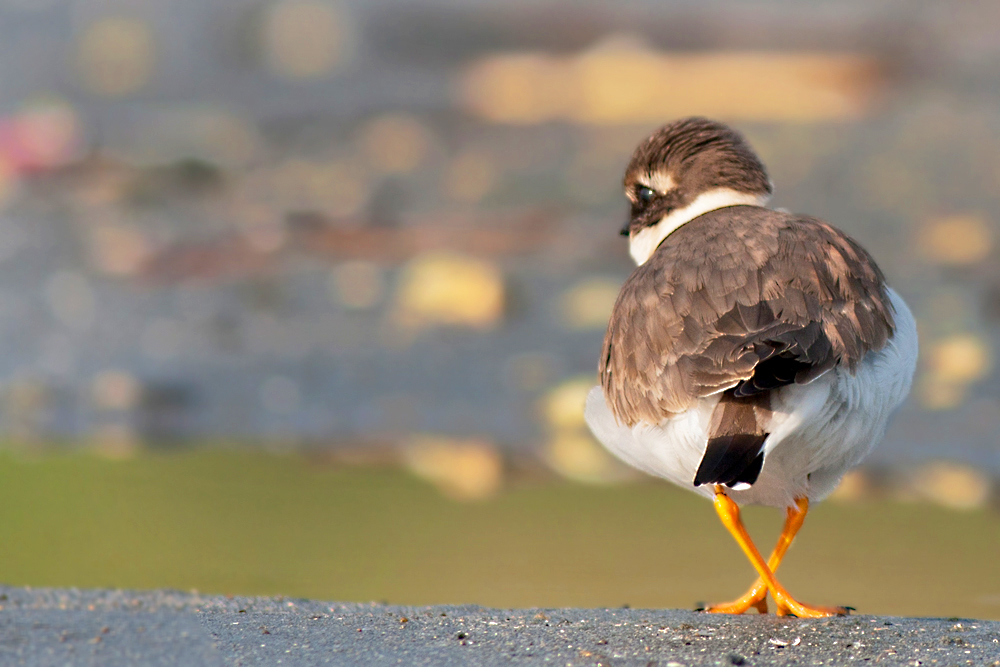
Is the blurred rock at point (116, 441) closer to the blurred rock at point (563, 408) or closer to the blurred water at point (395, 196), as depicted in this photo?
the blurred water at point (395, 196)

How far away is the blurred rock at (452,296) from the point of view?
1013 centimetres

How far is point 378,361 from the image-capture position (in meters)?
9.77

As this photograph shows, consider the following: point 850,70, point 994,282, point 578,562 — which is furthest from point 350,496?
point 850,70

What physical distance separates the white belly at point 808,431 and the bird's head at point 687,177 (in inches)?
33.4

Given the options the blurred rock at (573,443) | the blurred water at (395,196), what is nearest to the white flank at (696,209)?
the blurred rock at (573,443)

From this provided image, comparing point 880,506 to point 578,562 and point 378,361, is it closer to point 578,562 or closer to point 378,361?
point 578,562

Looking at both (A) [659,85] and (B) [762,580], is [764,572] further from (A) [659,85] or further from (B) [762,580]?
(A) [659,85]

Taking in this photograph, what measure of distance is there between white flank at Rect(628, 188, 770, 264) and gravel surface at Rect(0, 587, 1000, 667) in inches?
68.4

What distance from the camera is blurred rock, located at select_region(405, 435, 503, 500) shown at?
291 inches

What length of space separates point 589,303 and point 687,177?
4.82 metres

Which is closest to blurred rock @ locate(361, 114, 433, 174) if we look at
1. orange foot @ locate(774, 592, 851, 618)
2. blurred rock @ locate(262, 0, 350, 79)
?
blurred rock @ locate(262, 0, 350, 79)

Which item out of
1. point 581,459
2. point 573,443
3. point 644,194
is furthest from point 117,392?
point 644,194

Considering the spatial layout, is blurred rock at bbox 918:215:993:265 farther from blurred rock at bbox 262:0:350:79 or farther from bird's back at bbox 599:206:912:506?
blurred rock at bbox 262:0:350:79

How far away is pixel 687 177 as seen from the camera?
555 centimetres
